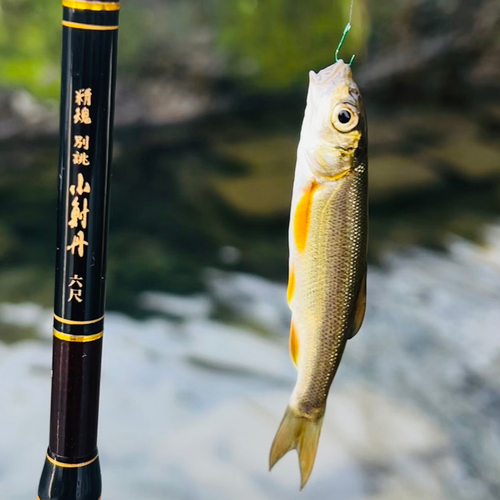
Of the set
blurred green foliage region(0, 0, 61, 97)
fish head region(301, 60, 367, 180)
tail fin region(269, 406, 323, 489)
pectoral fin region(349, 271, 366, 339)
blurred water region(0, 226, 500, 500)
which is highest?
fish head region(301, 60, 367, 180)

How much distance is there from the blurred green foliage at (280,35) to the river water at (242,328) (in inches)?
20.1

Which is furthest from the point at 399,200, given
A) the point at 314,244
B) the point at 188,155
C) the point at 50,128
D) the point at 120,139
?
the point at 314,244

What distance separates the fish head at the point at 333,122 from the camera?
1345 mm

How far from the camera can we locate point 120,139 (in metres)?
5.79

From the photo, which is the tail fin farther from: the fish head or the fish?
the fish head

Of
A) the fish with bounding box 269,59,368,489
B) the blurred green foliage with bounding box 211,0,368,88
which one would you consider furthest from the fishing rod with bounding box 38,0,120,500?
the blurred green foliage with bounding box 211,0,368,88

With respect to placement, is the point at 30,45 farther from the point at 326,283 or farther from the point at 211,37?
the point at 326,283

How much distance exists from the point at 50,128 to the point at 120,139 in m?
0.52

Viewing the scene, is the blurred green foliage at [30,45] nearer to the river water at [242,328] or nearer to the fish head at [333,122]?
the river water at [242,328]

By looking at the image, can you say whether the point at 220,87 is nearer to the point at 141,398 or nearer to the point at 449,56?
the point at 449,56

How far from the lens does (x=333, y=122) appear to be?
4.45 ft

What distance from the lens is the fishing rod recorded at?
1.55 metres

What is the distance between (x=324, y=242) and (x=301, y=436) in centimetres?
39

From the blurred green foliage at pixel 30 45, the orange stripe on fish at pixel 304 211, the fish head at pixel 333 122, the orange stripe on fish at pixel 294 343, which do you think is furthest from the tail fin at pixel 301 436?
the blurred green foliage at pixel 30 45
